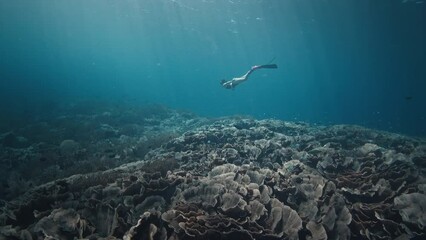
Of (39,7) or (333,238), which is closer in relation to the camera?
(333,238)

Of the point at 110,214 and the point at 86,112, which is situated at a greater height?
the point at 110,214

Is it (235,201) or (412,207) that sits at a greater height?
(235,201)

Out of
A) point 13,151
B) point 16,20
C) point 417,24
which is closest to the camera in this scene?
point 13,151

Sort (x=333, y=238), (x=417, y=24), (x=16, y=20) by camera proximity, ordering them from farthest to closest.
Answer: (x=16, y=20), (x=417, y=24), (x=333, y=238)

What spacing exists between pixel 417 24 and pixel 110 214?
46.9 m

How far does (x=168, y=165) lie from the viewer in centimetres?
1085

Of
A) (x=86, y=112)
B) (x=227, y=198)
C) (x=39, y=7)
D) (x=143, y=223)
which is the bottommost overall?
(x=86, y=112)

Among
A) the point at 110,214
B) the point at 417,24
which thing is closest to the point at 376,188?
the point at 110,214

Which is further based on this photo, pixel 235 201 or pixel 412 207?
pixel 412 207

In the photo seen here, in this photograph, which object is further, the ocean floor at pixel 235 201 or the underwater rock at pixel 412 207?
the underwater rock at pixel 412 207

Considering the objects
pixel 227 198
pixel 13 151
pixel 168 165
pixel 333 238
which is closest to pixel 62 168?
pixel 13 151

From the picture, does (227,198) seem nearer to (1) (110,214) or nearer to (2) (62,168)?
(1) (110,214)

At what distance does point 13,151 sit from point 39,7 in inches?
2316

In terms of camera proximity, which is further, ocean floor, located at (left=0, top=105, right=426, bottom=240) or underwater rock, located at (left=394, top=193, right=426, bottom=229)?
underwater rock, located at (left=394, top=193, right=426, bottom=229)
